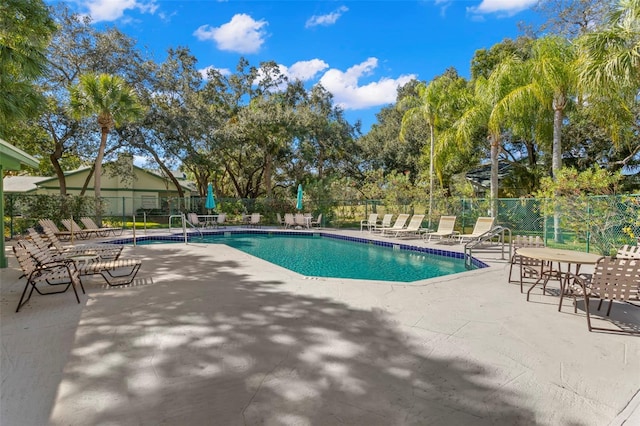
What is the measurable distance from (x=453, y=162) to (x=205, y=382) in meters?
19.5

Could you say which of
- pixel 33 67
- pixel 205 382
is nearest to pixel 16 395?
pixel 205 382

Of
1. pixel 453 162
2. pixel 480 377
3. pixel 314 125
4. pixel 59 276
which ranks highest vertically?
pixel 314 125

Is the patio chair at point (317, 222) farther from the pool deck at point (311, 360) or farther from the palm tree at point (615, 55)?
the pool deck at point (311, 360)

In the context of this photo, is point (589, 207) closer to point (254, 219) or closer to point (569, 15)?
point (569, 15)

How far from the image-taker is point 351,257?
10.6 m

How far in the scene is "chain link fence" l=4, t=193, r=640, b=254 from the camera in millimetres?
8234

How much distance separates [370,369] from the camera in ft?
9.46

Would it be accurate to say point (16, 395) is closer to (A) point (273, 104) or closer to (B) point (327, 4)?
(B) point (327, 4)

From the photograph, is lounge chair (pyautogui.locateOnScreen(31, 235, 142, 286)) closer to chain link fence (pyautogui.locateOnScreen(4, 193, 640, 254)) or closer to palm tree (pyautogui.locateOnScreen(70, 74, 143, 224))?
chain link fence (pyautogui.locateOnScreen(4, 193, 640, 254))

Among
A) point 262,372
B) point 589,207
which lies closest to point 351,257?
point 589,207

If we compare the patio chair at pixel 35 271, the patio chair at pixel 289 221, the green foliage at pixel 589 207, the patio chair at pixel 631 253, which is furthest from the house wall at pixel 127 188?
the patio chair at pixel 631 253

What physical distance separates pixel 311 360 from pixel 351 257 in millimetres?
7623

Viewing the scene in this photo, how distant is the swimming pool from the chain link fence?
2953mm

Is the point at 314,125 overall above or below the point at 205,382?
above
